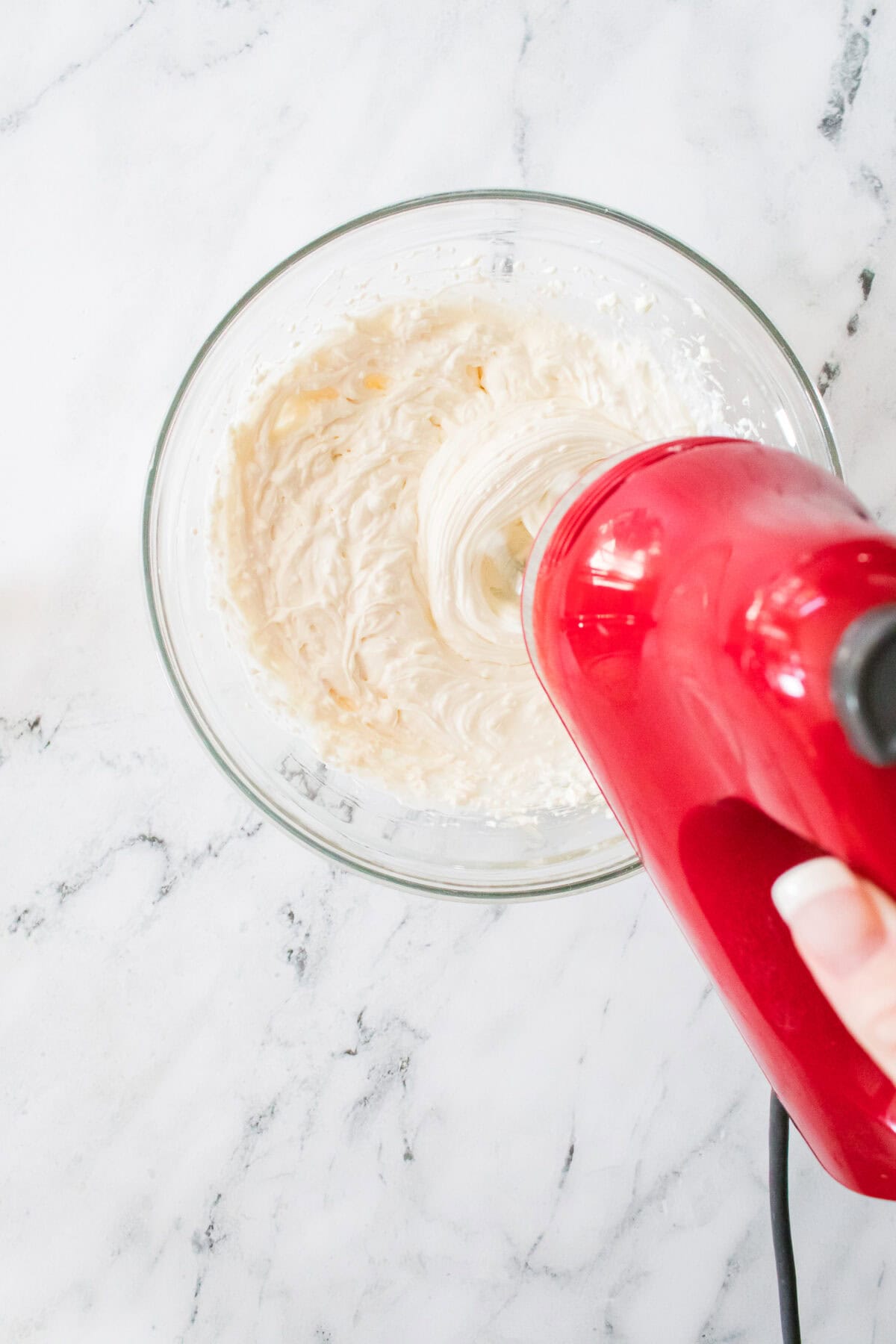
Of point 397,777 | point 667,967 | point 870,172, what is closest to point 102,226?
point 397,777

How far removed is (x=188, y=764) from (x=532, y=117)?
62 centimetres

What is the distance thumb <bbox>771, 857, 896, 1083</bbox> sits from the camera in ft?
1.09

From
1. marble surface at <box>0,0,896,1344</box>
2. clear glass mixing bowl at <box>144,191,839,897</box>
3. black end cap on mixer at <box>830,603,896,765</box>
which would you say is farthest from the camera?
marble surface at <box>0,0,896,1344</box>

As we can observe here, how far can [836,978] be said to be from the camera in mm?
357

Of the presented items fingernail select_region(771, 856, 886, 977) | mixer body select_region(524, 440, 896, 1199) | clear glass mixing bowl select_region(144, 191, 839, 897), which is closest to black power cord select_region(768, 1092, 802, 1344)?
clear glass mixing bowl select_region(144, 191, 839, 897)

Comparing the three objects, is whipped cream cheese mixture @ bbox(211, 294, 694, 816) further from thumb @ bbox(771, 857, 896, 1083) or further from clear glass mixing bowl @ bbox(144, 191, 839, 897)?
thumb @ bbox(771, 857, 896, 1083)

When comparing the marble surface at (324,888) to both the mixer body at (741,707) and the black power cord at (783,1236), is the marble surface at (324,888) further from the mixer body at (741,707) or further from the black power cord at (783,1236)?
the mixer body at (741,707)

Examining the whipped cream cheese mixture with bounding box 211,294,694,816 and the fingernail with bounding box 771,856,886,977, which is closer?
the fingernail with bounding box 771,856,886,977

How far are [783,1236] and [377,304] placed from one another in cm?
84

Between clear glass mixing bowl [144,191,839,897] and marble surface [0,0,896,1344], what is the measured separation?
0.09 m

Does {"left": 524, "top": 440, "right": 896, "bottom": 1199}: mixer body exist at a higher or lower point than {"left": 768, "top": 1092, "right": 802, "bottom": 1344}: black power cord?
higher

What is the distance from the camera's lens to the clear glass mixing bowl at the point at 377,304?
0.72m

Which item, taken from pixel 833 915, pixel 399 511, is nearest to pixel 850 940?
pixel 833 915

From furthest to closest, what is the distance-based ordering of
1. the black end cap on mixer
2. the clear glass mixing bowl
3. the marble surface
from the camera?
1. the marble surface
2. the clear glass mixing bowl
3. the black end cap on mixer
